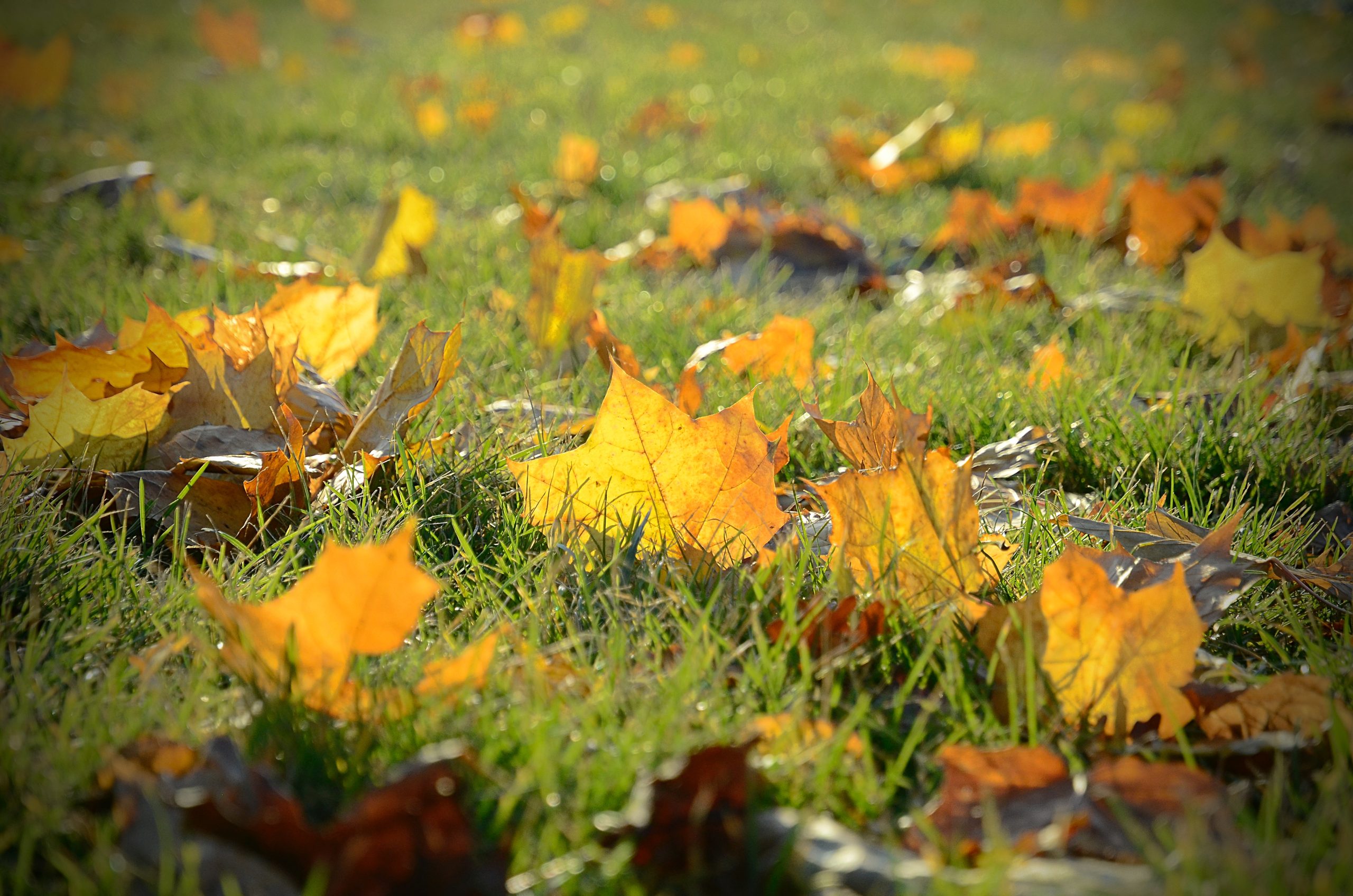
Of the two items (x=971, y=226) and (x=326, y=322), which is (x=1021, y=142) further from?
(x=326, y=322)

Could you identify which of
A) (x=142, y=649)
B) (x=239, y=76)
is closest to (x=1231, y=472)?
(x=142, y=649)

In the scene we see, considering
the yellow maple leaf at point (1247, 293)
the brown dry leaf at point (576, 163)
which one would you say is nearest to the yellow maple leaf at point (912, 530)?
the yellow maple leaf at point (1247, 293)

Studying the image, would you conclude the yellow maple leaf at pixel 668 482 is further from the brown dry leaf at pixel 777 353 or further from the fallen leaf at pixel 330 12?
the fallen leaf at pixel 330 12

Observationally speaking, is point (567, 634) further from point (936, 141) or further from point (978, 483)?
point (936, 141)

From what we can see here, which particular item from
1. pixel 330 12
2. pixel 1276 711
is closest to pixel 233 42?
pixel 330 12

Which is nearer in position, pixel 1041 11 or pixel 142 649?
pixel 142 649

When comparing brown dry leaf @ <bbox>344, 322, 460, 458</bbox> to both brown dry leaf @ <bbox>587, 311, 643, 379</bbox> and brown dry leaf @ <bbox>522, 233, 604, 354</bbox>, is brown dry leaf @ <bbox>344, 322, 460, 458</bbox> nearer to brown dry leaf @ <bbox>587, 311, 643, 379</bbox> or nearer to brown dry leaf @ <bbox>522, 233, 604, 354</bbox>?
brown dry leaf @ <bbox>587, 311, 643, 379</bbox>
